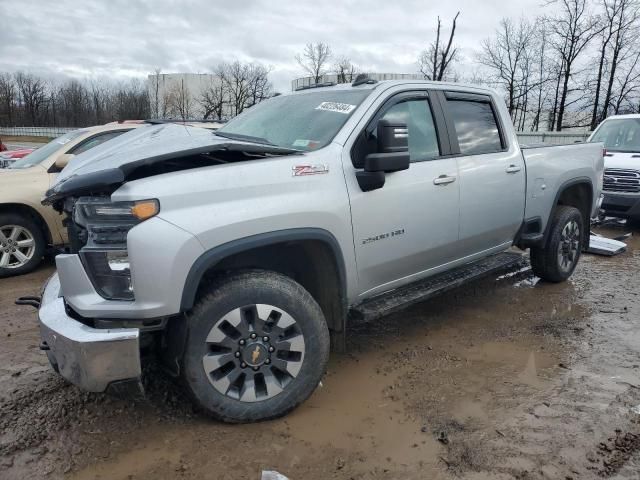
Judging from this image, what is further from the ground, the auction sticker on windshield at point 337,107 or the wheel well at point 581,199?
the auction sticker on windshield at point 337,107

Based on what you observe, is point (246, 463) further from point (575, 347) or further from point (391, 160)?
point (575, 347)

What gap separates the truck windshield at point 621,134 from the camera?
9625 millimetres

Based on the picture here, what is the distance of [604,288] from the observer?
575 cm

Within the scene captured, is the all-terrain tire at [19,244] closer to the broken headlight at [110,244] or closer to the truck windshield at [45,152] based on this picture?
the truck windshield at [45,152]

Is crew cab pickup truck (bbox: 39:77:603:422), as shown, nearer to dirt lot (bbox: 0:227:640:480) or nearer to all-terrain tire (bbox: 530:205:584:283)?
dirt lot (bbox: 0:227:640:480)

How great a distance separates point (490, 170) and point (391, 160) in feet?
5.12

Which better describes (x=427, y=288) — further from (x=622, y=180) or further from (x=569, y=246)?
(x=622, y=180)

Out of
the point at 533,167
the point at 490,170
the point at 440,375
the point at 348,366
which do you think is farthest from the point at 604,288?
the point at 348,366

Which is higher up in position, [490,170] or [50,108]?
[50,108]

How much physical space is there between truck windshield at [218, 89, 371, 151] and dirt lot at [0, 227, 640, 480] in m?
1.68

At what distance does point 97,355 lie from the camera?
2.42 metres

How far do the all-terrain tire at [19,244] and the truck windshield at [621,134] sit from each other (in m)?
9.45

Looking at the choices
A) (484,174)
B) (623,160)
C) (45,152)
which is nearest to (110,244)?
(484,174)

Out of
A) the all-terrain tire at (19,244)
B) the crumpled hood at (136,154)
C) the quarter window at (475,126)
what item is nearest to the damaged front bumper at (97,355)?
the crumpled hood at (136,154)
